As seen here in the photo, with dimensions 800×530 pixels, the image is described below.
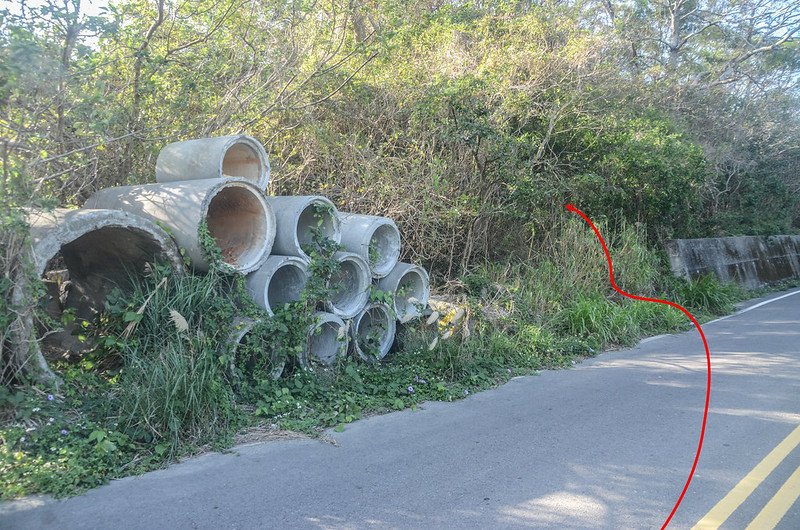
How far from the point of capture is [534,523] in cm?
432

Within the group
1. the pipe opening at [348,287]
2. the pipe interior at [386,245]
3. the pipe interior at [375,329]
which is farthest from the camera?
the pipe interior at [386,245]

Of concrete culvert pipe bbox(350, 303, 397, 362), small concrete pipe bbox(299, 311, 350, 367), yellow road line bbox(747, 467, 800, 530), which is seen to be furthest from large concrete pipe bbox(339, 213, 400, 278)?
yellow road line bbox(747, 467, 800, 530)

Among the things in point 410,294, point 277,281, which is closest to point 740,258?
point 410,294

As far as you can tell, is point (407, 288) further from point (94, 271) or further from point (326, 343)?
point (94, 271)

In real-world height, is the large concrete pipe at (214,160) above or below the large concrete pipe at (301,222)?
above

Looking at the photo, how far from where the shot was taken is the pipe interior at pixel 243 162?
780 cm

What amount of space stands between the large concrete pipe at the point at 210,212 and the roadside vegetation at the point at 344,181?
0.40 metres

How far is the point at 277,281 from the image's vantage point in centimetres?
786

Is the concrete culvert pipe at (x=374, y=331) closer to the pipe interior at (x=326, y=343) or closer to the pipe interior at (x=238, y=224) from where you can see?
the pipe interior at (x=326, y=343)

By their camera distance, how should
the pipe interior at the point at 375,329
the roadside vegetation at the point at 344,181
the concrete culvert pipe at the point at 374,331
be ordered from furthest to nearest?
the pipe interior at the point at 375,329
the concrete culvert pipe at the point at 374,331
the roadside vegetation at the point at 344,181

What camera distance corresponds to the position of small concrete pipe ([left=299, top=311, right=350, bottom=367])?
730 centimetres

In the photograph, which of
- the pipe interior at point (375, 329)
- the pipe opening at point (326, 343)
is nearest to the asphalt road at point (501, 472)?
the pipe opening at point (326, 343)

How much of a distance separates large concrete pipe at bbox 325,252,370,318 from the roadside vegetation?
1.39 feet

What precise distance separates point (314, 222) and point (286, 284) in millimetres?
840
